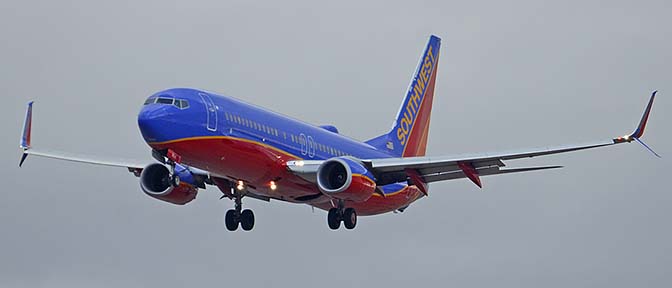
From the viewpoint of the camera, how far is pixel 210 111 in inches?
2151

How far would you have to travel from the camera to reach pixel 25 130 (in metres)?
64.0

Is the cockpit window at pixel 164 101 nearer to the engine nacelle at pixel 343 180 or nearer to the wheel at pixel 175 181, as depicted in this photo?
the wheel at pixel 175 181

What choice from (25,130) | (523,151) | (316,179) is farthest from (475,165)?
(25,130)

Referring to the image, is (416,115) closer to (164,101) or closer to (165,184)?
(165,184)

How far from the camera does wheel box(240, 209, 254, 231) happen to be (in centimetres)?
6262

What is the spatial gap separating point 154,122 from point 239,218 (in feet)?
34.3

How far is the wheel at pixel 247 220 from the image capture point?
6262cm

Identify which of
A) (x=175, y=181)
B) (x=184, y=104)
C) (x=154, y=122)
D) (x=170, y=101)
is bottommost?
(x=175, y=181)

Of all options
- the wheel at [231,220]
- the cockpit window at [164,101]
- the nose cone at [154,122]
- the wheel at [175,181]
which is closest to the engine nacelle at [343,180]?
the wheel at [175,181]

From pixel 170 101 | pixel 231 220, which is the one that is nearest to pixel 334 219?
pixel 231 220

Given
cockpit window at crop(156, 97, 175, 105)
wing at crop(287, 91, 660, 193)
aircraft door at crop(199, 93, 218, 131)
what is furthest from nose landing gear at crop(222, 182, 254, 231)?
cockpit window at crop(156, 97, 175, 105)

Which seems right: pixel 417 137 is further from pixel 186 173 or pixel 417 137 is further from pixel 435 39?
pixel 186 173

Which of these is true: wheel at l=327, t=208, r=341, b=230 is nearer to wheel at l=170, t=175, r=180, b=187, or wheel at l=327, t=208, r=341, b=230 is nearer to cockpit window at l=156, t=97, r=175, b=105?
wheel at l=170, t=175, r=180, b=187

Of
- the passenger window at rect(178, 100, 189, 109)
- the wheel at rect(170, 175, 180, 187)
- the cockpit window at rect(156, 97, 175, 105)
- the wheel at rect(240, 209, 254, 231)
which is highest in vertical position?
the cockpit window at rect(156, 97, 175, 105)
